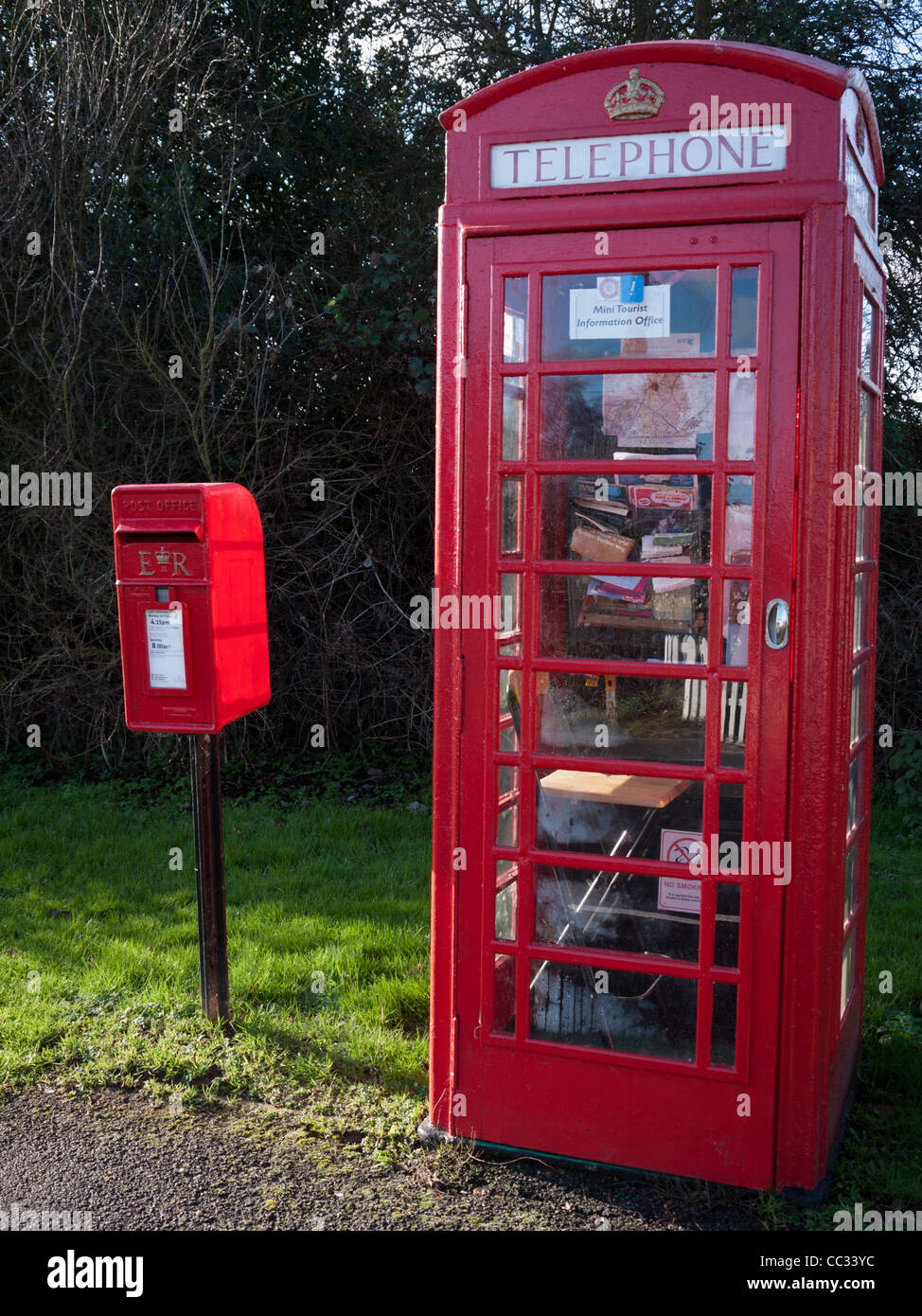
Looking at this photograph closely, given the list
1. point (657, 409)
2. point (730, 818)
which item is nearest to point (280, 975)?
point (730, 818)

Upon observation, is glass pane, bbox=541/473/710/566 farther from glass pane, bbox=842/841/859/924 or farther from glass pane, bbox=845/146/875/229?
glass pane, bbox=842/841/859/924

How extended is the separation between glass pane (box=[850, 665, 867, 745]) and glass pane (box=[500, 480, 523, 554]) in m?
1.09

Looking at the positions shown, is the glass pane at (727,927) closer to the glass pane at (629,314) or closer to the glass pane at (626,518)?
the glass pane at (626,518)

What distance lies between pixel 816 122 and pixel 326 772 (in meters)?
5.77

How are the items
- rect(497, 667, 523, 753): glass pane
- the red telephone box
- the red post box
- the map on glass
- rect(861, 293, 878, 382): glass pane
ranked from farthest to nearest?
the red post box
rect(861, 293, 878, 382): glass pane
rect(497, 667, 523, 753): glass pane
the map on glass
the red telephone box

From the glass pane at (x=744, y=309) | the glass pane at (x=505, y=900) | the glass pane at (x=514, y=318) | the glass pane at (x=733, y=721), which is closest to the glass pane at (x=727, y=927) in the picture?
the glass pane at (x=733, y=721)

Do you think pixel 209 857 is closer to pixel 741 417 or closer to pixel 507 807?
pixel 507 807

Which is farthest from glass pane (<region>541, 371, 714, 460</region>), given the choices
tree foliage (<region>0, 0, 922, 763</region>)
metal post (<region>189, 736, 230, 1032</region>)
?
tree foliage (<region>0, 0, 922, 763</region>)

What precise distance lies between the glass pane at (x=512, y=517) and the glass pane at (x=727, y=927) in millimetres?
1111

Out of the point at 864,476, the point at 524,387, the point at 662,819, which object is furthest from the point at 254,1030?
the point at 864,476

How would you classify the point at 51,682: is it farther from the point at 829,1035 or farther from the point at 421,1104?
the point at 829,1035

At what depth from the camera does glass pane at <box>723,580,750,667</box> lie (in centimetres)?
300

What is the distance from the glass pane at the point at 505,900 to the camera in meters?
3.35

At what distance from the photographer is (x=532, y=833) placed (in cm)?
324
